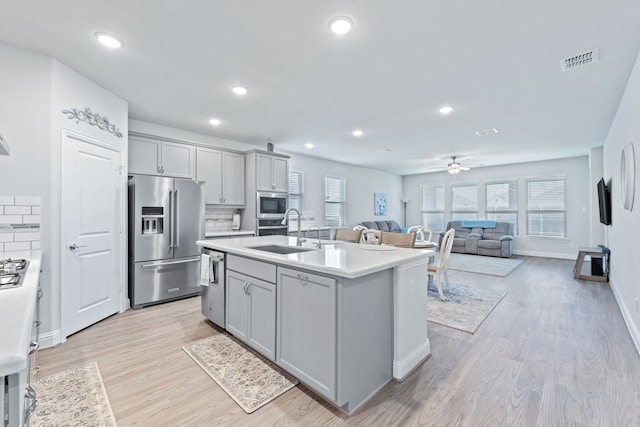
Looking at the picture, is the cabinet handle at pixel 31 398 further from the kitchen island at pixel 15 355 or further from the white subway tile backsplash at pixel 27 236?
the white subway tile backsplash at pixel 27 236

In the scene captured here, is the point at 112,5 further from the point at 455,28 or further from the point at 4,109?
the point at 455,28

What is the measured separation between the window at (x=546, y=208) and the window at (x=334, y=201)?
5228mm

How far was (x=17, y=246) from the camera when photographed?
8.45 ft

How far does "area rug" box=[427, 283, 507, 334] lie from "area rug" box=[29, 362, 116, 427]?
3.05 m

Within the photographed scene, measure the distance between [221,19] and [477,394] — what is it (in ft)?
10.6

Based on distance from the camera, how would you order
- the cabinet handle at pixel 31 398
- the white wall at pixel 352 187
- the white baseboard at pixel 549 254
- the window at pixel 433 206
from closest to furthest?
the cabinet handle at pixel 31 398
the white wall at pixel 352 187
the white baseboard at pixel 549 254
the window at pixel 433 206

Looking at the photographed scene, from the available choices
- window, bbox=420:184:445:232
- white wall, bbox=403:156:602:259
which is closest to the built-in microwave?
window, bbox=420:184:445:232

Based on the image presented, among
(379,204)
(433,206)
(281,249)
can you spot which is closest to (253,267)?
(281,249)

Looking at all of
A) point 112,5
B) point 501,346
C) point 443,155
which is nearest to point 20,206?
point 112,5

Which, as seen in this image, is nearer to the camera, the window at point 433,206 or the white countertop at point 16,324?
the white countertop at point 16,324

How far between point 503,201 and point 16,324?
393 inches

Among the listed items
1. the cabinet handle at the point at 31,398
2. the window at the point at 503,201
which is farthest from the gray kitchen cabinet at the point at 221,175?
the window at the point at 503,201

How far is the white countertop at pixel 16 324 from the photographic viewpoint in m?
0.74

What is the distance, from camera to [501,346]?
2.71 metres
